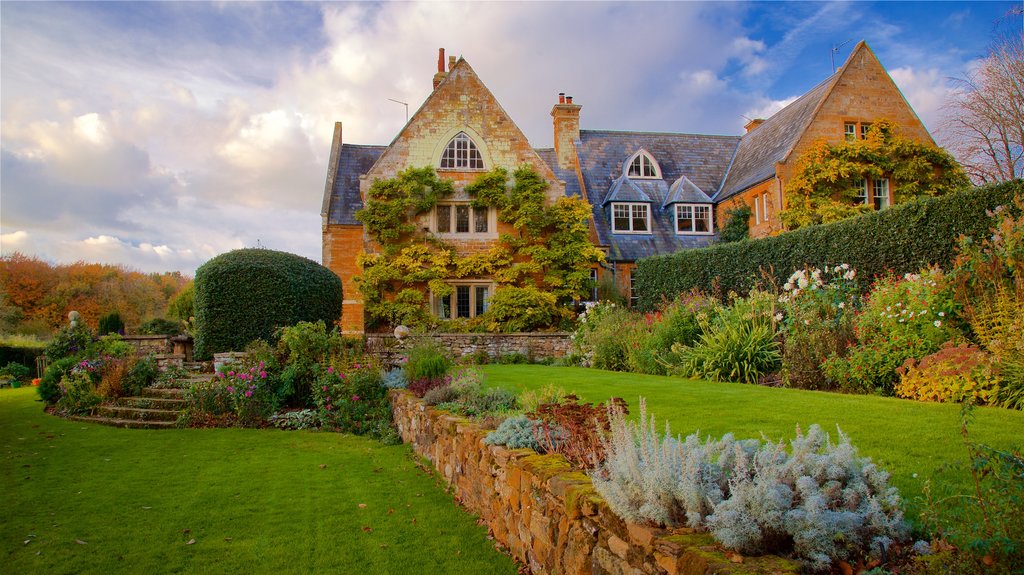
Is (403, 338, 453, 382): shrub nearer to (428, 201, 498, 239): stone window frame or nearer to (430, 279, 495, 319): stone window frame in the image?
(430, 279, 495, 319): stone window frame

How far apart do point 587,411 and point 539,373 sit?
27.1 feet

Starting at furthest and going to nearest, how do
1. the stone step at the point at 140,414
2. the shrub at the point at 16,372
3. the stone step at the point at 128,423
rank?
the shrub at the point at 16,372 < the stone step at the point at 140,414 < the stone step at the point at 128,423

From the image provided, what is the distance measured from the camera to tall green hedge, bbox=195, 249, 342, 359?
1315 centimetres

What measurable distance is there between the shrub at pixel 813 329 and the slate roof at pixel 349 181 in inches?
660

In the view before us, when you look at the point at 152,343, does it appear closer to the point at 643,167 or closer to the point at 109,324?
the point at 109,324

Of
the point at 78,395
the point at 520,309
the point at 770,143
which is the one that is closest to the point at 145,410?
the point at 78,395

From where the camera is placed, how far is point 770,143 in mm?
24344

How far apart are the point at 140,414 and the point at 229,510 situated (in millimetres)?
5552

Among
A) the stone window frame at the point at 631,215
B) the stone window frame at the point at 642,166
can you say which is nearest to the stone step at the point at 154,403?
the stone window frame at the point at 631,215

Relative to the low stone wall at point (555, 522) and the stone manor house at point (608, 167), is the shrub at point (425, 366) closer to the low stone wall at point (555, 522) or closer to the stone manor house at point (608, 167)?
the low stone wall at point (555, 522)

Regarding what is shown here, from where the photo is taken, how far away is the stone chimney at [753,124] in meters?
28.4

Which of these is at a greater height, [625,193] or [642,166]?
[642,166]

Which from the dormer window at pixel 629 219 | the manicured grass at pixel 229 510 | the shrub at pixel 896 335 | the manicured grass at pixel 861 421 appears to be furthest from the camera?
the dormer window at pixel 629 219

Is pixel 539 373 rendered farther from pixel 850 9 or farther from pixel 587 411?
pixel 850 9
